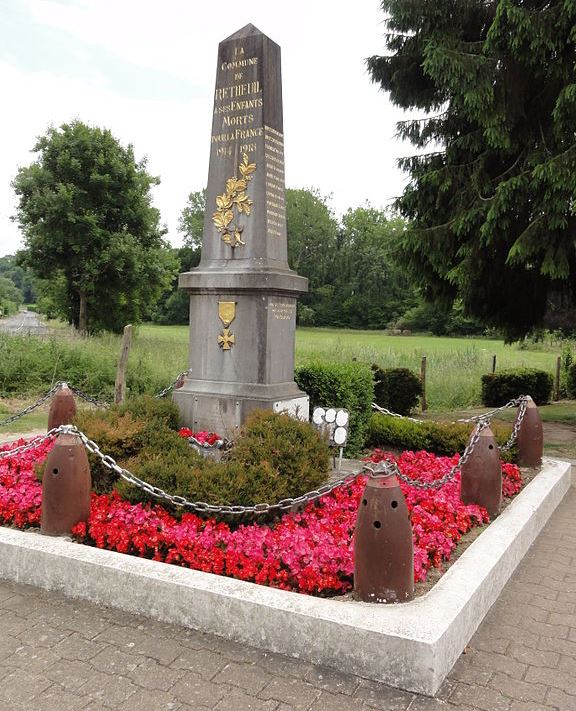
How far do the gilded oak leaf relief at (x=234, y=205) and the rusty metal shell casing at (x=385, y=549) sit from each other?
407 cm

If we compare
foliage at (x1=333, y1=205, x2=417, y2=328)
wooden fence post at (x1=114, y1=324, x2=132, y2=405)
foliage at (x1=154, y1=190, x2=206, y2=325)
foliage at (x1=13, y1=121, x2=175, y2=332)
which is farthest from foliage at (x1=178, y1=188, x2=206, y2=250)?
wooden fence post at (x1=114, y1=324, x2=132, y2=405)

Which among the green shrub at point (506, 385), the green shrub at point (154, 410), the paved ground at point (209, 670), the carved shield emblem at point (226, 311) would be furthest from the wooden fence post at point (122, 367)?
the green shrub at point (506, 385)

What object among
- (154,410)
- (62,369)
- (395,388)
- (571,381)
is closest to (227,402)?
(154,410)

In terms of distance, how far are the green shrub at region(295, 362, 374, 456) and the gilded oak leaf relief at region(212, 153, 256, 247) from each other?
2.11m

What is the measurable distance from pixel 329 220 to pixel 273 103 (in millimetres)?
66216

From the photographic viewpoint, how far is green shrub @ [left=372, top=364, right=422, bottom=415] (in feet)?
42.8

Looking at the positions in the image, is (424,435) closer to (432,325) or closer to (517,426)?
(517,426)

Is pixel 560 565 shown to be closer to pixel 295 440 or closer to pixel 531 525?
pixel 531 525

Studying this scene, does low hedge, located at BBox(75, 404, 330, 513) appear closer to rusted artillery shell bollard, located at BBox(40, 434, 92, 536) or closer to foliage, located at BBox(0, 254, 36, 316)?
rusted artillery shell bollard, located at BBox(40, 434, 92, 536)

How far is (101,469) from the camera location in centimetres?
541

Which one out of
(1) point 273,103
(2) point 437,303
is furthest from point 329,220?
(1) point 273,103

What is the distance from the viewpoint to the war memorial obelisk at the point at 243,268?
668cm

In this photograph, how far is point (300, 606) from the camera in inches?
132

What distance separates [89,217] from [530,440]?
21076mm
